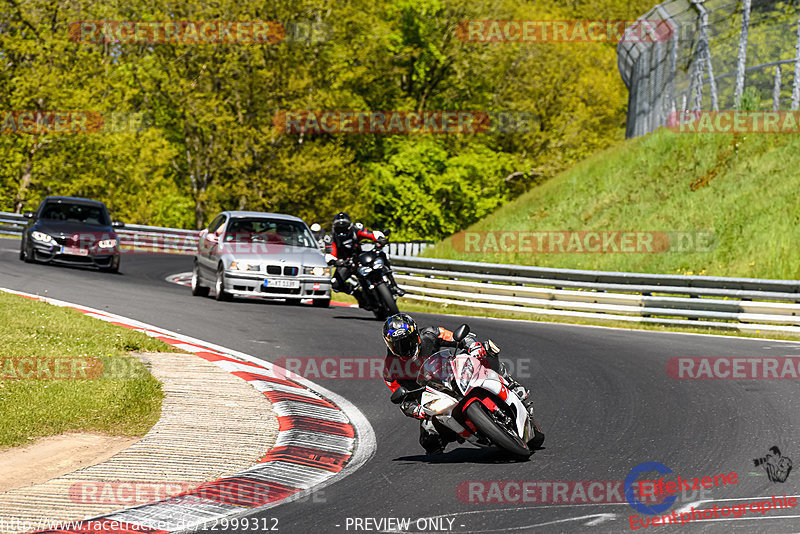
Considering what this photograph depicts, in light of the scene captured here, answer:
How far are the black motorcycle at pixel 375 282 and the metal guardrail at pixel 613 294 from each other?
392cm

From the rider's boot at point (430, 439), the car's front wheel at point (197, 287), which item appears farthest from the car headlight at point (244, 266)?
the rider's boot at point (430, 439)

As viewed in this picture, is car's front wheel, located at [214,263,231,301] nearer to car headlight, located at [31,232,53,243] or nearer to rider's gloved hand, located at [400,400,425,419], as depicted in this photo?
car headlight, located at [31,232,53,243]

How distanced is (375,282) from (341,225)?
125cm

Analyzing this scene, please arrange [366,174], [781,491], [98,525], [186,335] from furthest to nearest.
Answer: [366,174] < [186,335] < [781,491] < [98,525]

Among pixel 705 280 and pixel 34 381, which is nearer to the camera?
pixel 34 381

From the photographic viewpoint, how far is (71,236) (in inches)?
874

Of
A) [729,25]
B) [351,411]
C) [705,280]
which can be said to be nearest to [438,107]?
[729,25]

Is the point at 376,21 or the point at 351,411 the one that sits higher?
the point at 376,21

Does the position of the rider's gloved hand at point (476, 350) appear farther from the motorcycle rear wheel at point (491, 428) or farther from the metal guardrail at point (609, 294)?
the metal guardrail at point (609, 294)

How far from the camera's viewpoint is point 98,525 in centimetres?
571

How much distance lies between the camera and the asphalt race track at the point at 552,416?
19.6 ft

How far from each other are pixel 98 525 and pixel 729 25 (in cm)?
2092

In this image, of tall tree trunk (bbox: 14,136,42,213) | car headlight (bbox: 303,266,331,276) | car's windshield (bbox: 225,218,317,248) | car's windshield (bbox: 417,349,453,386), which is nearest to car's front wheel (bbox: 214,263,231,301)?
car's windshield (bbox: 225,218,317,248)

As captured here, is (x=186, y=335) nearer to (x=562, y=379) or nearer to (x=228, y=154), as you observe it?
(x=562, y=379)
